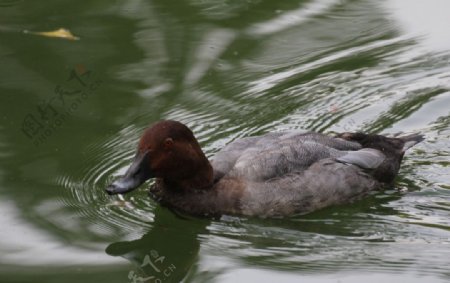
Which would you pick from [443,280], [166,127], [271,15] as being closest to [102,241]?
[166,127]

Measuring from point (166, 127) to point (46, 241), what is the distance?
51.6 inches

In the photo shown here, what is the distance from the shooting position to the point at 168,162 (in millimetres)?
8430

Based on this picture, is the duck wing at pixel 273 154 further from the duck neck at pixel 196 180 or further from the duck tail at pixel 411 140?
the duck tail at pixel 411 140

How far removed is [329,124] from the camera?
1008cm

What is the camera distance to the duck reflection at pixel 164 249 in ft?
24.7

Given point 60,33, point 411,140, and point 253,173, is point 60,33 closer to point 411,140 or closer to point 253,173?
point 253,173

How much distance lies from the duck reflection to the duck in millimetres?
153

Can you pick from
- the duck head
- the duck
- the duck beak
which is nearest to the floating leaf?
the duck

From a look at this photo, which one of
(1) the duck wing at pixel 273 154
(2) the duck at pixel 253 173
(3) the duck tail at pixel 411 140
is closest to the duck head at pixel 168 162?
(2) the duck at pixel 253 173

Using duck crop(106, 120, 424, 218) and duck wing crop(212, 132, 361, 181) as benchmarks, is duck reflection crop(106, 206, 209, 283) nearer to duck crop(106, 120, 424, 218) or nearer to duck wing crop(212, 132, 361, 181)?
duck crop(106, 120, 424, 218)

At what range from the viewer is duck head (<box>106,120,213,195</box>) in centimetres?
828

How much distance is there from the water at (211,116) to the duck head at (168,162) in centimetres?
31

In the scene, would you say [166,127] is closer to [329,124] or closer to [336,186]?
[336,186]

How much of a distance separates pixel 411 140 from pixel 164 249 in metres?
2.59
